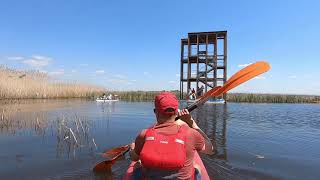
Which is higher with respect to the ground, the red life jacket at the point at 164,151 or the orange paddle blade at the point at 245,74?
the orange paddle blade at the point at 245,74

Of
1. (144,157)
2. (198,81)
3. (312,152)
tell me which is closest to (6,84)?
(198,81)

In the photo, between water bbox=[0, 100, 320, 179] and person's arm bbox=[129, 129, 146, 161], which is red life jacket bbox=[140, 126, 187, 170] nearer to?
person's arm bbox=[129, 129, 146, 161]

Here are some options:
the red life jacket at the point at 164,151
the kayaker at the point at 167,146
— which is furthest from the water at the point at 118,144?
the red life jacket at the point at 164,151

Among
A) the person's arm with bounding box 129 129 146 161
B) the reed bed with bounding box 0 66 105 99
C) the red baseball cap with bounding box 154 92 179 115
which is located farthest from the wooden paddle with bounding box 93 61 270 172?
Result: the reed bed with bounding box 0 66 105 99

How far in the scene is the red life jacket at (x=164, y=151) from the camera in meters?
3.51

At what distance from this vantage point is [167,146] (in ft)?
11.6

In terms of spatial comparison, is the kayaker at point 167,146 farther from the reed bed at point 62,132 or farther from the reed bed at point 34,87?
the reed bed at point 34,87

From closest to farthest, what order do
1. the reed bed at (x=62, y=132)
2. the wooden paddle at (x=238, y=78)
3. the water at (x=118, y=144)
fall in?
the wooden paddle at (x=238, y=78) < the water at (x=118, y=144) < the reed bed at (x=62, y=132)

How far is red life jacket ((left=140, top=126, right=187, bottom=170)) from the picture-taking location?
3.51 metres

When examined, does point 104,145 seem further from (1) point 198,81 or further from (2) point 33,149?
(1) point 198,81

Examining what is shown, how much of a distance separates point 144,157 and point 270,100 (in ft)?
137

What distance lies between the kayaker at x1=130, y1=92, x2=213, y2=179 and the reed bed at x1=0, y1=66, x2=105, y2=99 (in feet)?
104

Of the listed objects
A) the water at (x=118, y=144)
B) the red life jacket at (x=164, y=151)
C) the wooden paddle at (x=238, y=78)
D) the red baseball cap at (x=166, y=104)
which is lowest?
the water at (x=118, y=144)

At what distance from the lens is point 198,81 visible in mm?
36562
